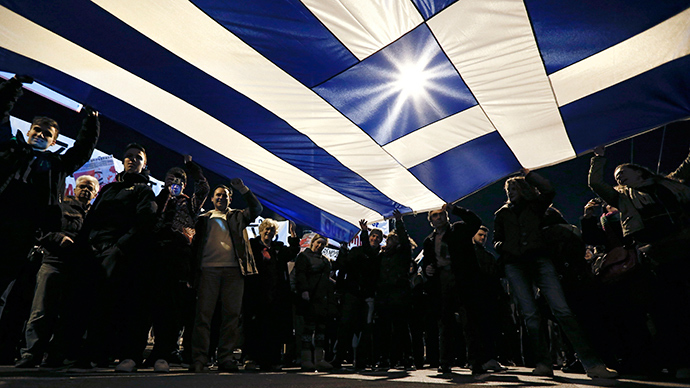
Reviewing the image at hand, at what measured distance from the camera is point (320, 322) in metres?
4.02

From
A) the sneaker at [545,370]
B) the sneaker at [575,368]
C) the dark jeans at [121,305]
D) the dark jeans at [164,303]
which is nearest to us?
the dark jeans at [121,305]

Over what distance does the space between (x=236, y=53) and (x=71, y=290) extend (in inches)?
78.1

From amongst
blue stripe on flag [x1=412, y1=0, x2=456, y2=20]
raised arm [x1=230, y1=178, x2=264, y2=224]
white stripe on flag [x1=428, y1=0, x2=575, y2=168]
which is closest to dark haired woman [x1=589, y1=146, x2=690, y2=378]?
white stripe on flag [x1=428, y1=0, x2=575, y2=168]

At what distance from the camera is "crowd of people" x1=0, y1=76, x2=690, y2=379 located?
253 centimetres

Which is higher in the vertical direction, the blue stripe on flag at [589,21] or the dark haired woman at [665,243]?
the blue stripe on flag at [589,21]

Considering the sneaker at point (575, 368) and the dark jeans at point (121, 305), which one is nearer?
the dark jeans at point (121, 305)

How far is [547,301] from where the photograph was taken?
280cm

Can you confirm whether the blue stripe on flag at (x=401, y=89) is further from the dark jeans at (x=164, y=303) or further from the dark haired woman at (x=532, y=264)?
the dark jeans at (x=164, y=303)

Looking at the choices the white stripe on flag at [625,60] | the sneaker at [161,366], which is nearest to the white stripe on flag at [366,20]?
the white stripe on flag at [625,60]

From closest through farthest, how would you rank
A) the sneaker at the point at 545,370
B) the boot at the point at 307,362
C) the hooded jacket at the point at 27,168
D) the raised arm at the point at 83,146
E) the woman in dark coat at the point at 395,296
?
the hooded jacket at the point at 27,168 < the raised arm at the point at 83,146 < the sneaker at the point at 545,370 < the boot at the point at 307,362 < the woman in dark coat at the point at 395,296

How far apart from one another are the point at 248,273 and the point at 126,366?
41.6 inches

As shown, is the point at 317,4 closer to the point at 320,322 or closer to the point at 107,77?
the point at 107,77

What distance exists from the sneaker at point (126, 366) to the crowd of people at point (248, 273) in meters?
0.01

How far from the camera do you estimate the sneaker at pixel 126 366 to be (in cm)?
256
